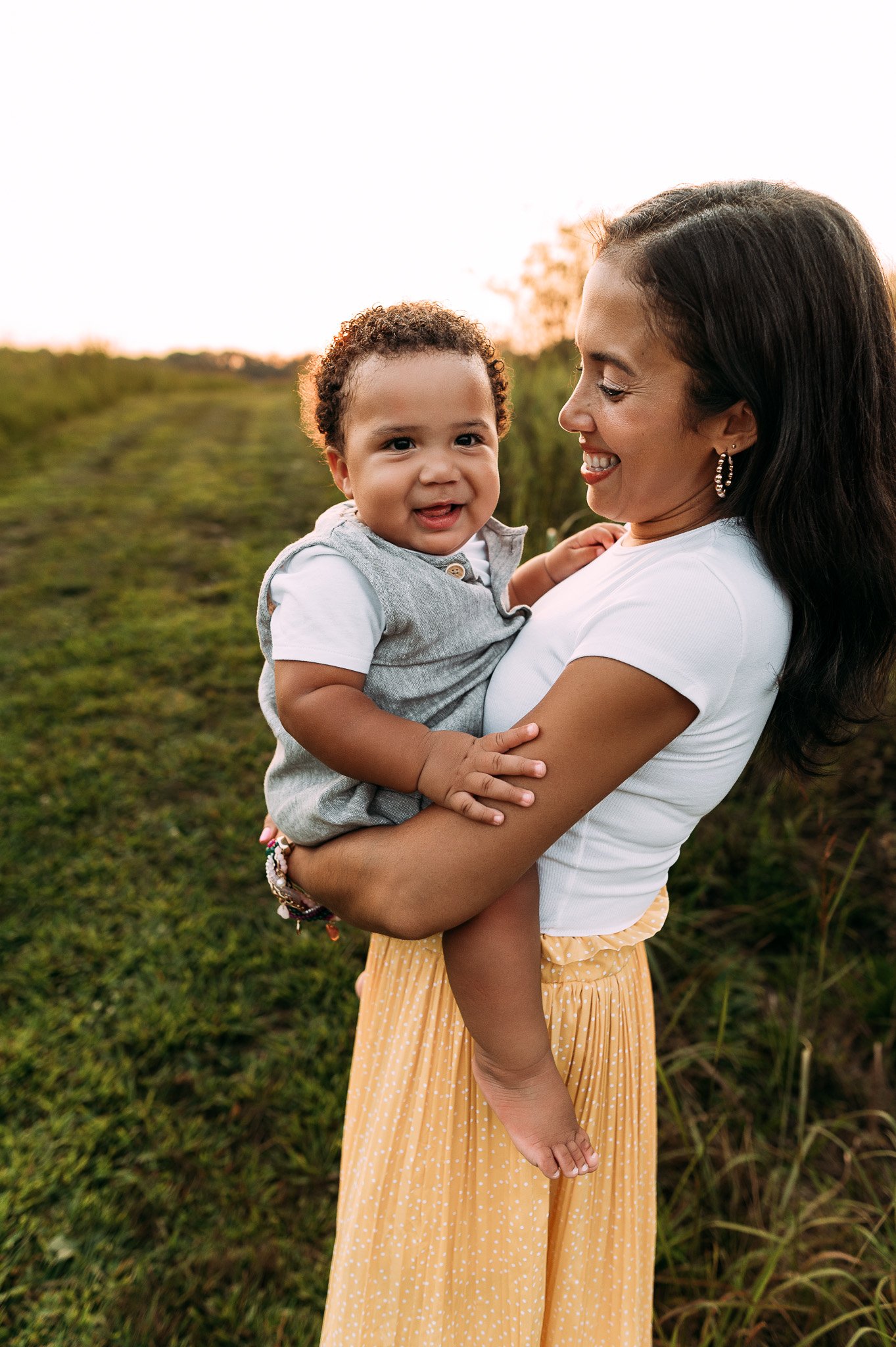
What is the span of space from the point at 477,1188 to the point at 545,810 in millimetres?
701

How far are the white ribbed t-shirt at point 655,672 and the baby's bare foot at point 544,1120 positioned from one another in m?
0.21

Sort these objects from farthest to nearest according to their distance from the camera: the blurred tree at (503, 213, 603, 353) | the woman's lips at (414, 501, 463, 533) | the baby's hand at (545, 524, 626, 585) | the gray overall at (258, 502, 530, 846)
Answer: the blurred tree at (503, 213, 603, 353), the baby's hand at (545, 524, 626, 585), the woman's lips at (414, 501, 463, 533), the gray overall at (258, 502, 530, 846)

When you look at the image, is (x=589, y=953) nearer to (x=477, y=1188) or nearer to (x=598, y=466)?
(x=477, y=1188)

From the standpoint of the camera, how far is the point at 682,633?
3.45 feet

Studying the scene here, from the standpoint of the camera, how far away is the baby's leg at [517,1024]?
118cm

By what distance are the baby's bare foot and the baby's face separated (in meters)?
0.80

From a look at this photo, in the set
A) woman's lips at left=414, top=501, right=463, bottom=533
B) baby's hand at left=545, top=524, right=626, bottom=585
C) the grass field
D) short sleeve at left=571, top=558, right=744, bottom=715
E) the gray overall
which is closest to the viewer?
short sleeve at left=571, top=558, right=744, bottom=715

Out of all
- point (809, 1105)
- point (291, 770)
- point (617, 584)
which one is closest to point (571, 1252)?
point (291, 770)

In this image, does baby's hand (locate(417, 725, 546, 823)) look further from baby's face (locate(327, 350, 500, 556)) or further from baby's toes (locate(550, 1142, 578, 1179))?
baby's toes (locate(550, 1142, 578, 1179))

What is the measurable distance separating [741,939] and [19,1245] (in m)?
2.25

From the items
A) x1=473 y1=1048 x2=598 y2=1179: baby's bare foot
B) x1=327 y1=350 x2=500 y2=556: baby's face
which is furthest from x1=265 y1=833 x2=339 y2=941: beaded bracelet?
x1=327 y1=350 x2=500 y2=556: baby's face

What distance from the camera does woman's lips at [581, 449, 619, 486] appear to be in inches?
49.1

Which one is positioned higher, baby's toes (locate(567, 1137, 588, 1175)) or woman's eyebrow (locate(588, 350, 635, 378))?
woman's eyebrow (locate(588, 350, 635, 378))

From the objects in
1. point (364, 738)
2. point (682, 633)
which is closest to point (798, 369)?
point (682, 633)
